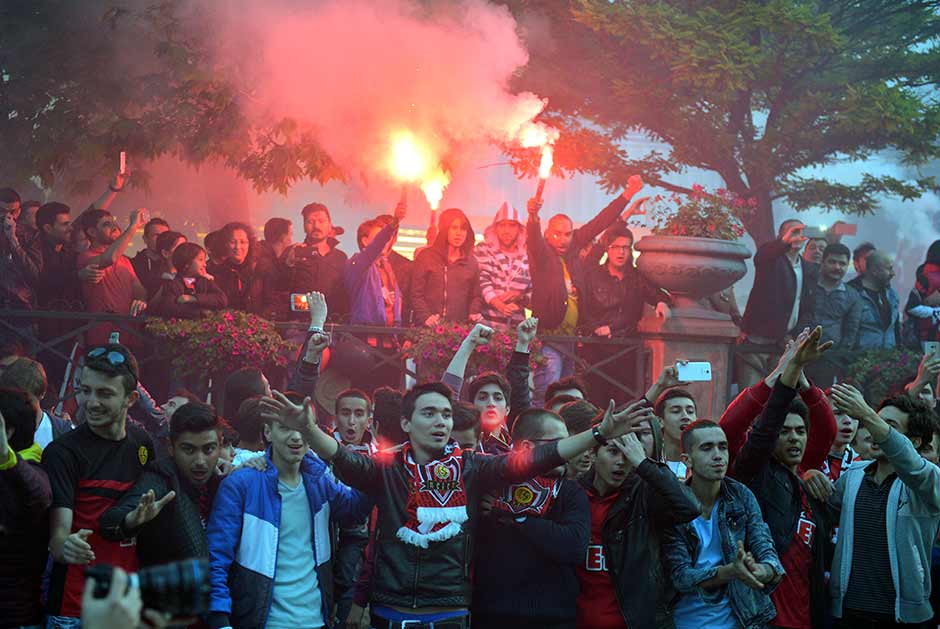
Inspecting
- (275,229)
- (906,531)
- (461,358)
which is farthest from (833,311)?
(906,531)

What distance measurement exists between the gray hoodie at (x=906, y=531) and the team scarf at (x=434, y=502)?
1717mm

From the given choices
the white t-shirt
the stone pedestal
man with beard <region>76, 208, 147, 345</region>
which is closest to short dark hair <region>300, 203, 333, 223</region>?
man with beard <region>76, 208, 147, 345</region>

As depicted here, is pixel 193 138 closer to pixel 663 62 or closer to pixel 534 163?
pixel 534 163

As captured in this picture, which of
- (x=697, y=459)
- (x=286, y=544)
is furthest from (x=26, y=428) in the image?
(x=697, y=459)

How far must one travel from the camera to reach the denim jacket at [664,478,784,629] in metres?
4.48

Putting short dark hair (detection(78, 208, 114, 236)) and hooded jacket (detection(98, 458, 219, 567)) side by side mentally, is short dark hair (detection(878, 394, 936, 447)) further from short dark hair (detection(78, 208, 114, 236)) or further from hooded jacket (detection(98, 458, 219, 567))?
short dark hair (detection(78, 208, 114, 236))

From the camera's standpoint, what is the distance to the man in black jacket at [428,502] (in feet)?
14.1

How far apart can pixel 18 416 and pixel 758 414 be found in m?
2.99

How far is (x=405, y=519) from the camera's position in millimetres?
4383

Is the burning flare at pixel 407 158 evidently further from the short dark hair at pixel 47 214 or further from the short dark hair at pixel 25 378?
the short dark hair at pixel 25 378

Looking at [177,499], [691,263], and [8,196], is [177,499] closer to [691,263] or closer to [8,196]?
[8,196]

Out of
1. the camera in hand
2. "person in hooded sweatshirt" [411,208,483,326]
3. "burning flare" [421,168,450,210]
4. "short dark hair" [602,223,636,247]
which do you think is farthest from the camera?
"short dark hair" [602,223,636,247]

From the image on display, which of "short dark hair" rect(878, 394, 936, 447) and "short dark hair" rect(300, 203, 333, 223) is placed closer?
"short dark hair" rect(878, 394, 936, 447)

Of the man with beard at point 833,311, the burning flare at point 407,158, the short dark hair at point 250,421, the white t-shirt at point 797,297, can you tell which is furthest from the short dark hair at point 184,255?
the man with beard at point 833,311
